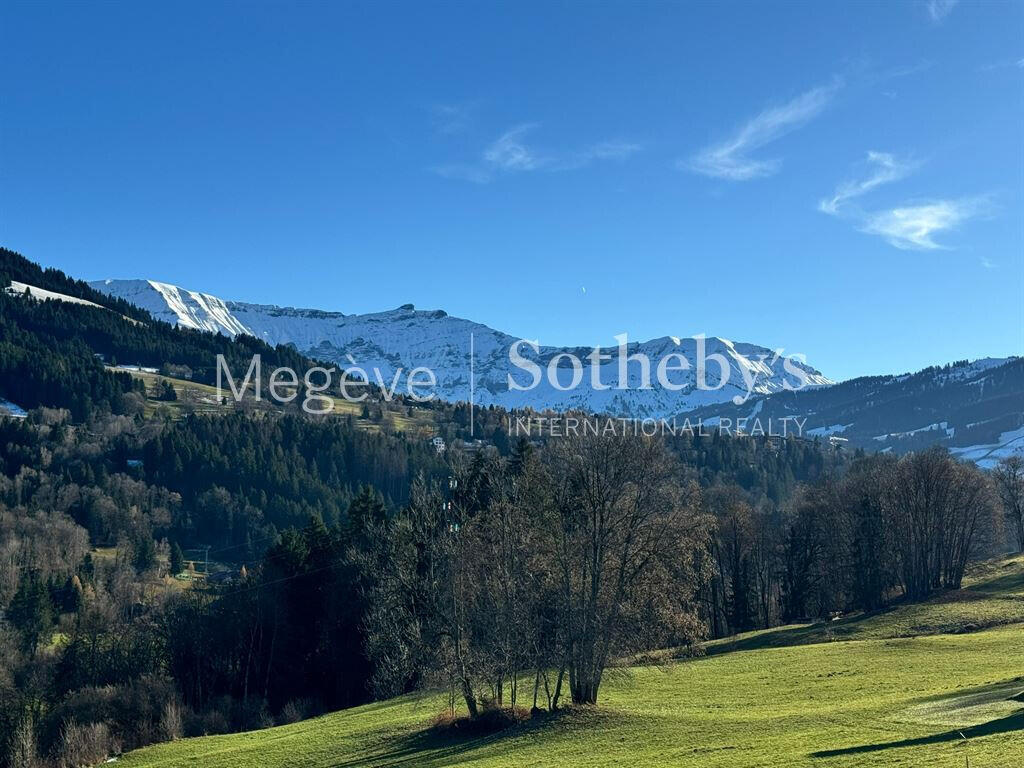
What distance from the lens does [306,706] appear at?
65625 mm

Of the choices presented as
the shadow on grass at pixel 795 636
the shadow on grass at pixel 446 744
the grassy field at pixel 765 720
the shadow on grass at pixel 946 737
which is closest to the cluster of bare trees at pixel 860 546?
the shadow on grass at pixel 795 636

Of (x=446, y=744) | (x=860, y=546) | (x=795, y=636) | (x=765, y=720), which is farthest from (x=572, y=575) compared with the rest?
(x=860, y=546)

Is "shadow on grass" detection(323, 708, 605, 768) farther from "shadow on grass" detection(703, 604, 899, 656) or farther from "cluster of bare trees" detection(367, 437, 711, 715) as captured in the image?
"shadow on grass" detection(703, 604, 899, 656)

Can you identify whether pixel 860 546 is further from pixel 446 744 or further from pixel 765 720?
pixel 446 744

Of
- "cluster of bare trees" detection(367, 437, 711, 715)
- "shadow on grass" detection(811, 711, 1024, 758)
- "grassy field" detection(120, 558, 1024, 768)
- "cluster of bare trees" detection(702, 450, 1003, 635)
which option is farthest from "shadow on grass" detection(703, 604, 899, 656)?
"shadow on grass" detection(811, 711, 1024, 758)

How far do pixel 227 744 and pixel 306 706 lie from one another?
1913 cm

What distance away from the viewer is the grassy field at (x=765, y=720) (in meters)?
23.7

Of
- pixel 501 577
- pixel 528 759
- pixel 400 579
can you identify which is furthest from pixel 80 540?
pixel 528 759

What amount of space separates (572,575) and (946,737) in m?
19.0

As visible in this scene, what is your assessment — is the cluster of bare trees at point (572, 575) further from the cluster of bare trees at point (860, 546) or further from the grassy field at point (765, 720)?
the cluster of bare trees at point (860, 546)

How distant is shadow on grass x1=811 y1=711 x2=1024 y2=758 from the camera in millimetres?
22375

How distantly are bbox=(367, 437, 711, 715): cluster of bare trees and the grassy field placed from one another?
2938 mm

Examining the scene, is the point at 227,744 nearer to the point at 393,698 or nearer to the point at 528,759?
the point at 393,698

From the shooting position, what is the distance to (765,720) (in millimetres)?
30797
